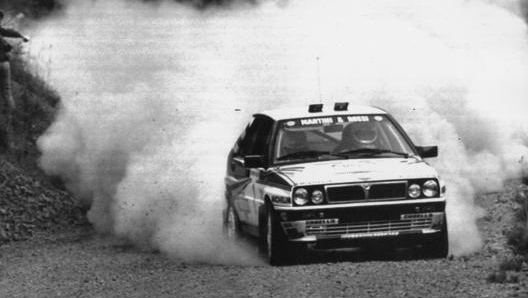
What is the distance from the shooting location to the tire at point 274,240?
43.0 ft

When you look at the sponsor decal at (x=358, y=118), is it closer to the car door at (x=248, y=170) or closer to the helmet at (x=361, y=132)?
the helmet at (x=361, y=132)

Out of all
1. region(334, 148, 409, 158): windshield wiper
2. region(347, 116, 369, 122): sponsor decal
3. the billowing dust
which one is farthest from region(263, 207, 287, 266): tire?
the billowing dust

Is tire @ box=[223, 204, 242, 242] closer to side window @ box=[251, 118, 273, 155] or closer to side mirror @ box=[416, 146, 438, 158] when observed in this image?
side window @ box=[251, 118, 273, 155]

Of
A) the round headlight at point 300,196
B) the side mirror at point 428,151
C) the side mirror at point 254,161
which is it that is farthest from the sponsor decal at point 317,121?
the round headlight at point 300,196

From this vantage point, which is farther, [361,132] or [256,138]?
[256,138]

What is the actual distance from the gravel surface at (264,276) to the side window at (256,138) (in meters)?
1.27

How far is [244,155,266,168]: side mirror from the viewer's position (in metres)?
14.1

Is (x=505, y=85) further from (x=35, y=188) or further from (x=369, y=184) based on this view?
(x=369, y=184)

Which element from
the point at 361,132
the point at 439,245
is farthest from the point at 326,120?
the point at 439,245

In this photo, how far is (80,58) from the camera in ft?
83.2

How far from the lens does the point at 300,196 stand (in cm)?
1310

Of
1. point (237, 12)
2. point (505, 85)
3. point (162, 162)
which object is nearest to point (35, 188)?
point (162, 162)

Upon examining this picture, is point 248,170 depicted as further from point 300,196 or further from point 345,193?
point 345,193

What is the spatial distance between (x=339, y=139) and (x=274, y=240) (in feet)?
5.46
